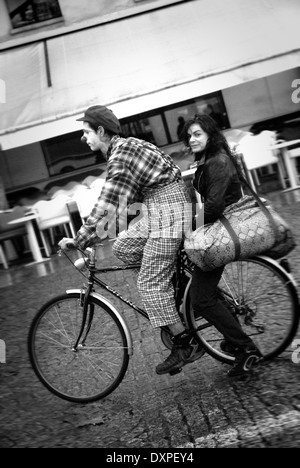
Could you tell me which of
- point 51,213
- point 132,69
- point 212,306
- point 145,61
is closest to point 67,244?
point 212,306

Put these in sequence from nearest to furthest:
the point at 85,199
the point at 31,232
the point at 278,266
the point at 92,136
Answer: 1. the point at 278,266
2. the point at 92,136
3. the point at 31,232
4. the point at 85,199

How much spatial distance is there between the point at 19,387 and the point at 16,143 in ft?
19.9

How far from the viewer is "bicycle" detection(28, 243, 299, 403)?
3723mm

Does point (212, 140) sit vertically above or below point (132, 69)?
below

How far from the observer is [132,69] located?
34.7 ft

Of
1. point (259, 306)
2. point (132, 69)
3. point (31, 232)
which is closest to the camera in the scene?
point (259, 306)

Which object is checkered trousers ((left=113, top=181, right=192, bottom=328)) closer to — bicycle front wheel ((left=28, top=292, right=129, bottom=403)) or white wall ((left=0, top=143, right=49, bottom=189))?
bicycle front wheel ((left=28, top=292, right=129, bottom=403))

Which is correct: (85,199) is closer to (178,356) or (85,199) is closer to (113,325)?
(113,325)

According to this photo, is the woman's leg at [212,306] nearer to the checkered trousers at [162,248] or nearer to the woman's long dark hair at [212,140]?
the checkered trousers at [162,248]

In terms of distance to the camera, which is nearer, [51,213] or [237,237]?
[237,237]

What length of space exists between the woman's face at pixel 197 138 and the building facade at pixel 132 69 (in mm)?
6104

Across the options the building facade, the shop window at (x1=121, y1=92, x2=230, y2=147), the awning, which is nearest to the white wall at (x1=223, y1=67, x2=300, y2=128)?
the building facade

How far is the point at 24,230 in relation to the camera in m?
10.7

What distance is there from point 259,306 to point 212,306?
0.40m
